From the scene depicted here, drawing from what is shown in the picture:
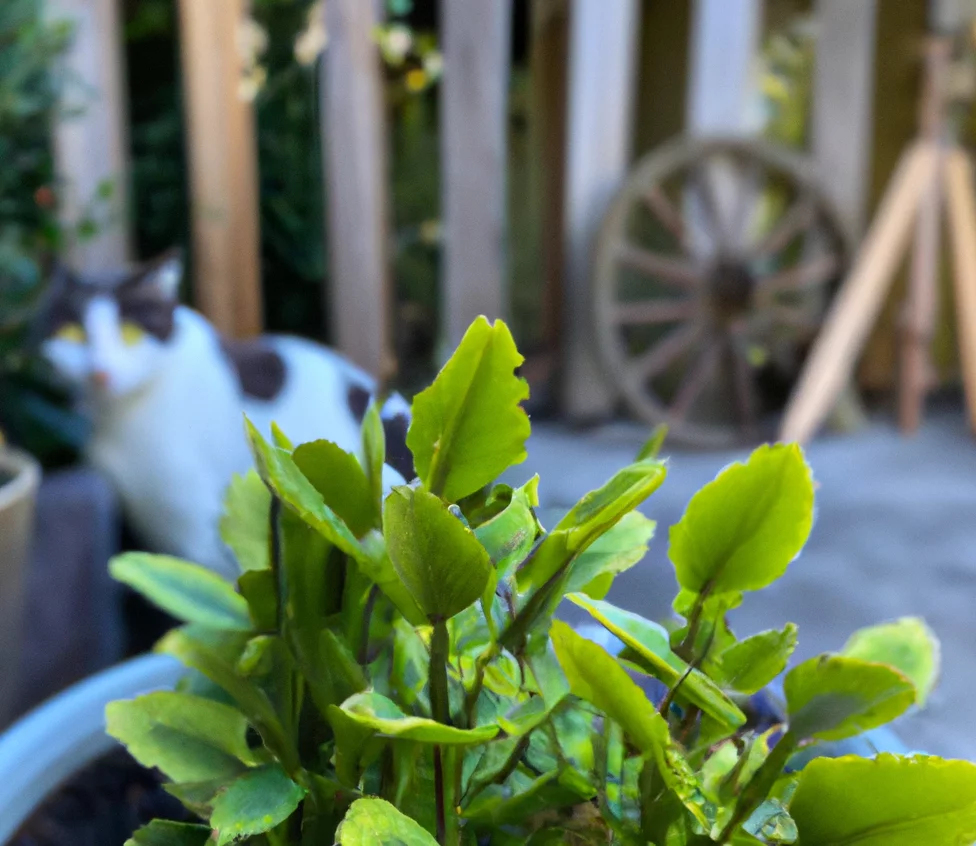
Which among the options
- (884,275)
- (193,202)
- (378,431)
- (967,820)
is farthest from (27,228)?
(884,275)

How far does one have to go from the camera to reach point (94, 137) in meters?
1.27

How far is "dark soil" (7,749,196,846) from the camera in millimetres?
466

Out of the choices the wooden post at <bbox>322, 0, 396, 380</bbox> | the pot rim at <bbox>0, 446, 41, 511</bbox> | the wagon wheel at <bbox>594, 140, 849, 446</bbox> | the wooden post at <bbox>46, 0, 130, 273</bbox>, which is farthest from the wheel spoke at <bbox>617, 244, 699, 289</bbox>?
the pot rim at <bbox>0, 446, 41, 511</bbox>

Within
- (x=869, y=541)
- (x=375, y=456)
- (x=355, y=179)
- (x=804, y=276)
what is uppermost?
(x=355, y=179)

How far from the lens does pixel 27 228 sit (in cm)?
121

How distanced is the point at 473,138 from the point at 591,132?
1.48ft

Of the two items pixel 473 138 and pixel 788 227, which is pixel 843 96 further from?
pixel 473 138

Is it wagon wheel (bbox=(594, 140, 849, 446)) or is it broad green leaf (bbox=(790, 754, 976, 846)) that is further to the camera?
wagon wheel (bbox=(594, 140, 849, 446))

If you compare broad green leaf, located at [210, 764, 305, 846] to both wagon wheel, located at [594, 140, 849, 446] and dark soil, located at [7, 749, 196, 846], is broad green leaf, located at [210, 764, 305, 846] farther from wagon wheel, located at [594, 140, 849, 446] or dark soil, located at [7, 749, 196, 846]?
wagon wheel, located at [594, 140, 849, 446]

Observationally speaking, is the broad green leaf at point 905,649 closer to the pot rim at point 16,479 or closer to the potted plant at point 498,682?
the potted plant at point 498,682

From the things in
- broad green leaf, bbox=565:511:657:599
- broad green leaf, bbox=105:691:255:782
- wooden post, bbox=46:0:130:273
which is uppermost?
wooden post, bbox=46:0:130:273

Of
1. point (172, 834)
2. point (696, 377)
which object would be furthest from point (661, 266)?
point (172, 834)

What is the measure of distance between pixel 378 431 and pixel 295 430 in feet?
2.52

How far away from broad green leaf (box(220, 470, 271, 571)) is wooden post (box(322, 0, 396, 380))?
106 cm
